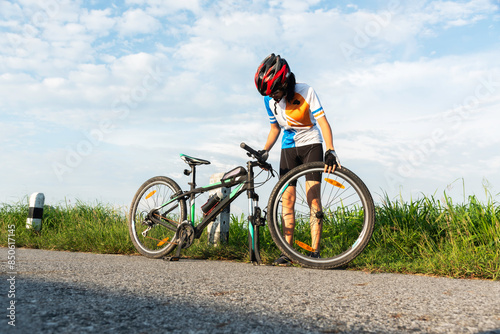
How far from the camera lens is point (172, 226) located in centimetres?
530

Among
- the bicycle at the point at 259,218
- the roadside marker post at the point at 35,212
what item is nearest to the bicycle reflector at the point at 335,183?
the bicycle at the point at 259,218

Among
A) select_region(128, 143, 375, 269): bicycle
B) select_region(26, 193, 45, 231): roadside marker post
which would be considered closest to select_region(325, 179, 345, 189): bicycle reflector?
select_region(128, 143, 375, 269): bicycle

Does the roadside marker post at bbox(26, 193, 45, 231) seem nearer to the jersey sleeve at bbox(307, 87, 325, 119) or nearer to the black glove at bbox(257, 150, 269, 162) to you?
the black glove at bbox(257, 150, 269, 162)

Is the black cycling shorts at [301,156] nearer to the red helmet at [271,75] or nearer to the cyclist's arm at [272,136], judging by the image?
the cyclist's arm at [272,136]

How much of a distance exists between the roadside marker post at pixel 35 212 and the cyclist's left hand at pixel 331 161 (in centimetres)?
653

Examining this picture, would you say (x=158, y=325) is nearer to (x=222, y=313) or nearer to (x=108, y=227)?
(x=222, y=313)

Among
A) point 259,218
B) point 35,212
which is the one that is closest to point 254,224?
point 259,218

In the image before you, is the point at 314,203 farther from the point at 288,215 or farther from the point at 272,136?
the point at 272,136

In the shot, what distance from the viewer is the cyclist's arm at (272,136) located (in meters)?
5.07

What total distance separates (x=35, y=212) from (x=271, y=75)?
6.21 m

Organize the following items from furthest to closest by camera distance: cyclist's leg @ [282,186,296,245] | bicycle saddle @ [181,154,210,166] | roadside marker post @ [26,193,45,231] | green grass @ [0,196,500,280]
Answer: roadside marker post @ [26,193,45,231]
bicycle saddle @ [181,154,210,166]
cyclist's leg @ [282,186,296,245]
green grass @ [0,196,500,280]

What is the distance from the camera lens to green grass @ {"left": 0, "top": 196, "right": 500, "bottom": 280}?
4.05 meters

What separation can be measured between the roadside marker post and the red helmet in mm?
5920

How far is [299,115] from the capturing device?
4.63 m
